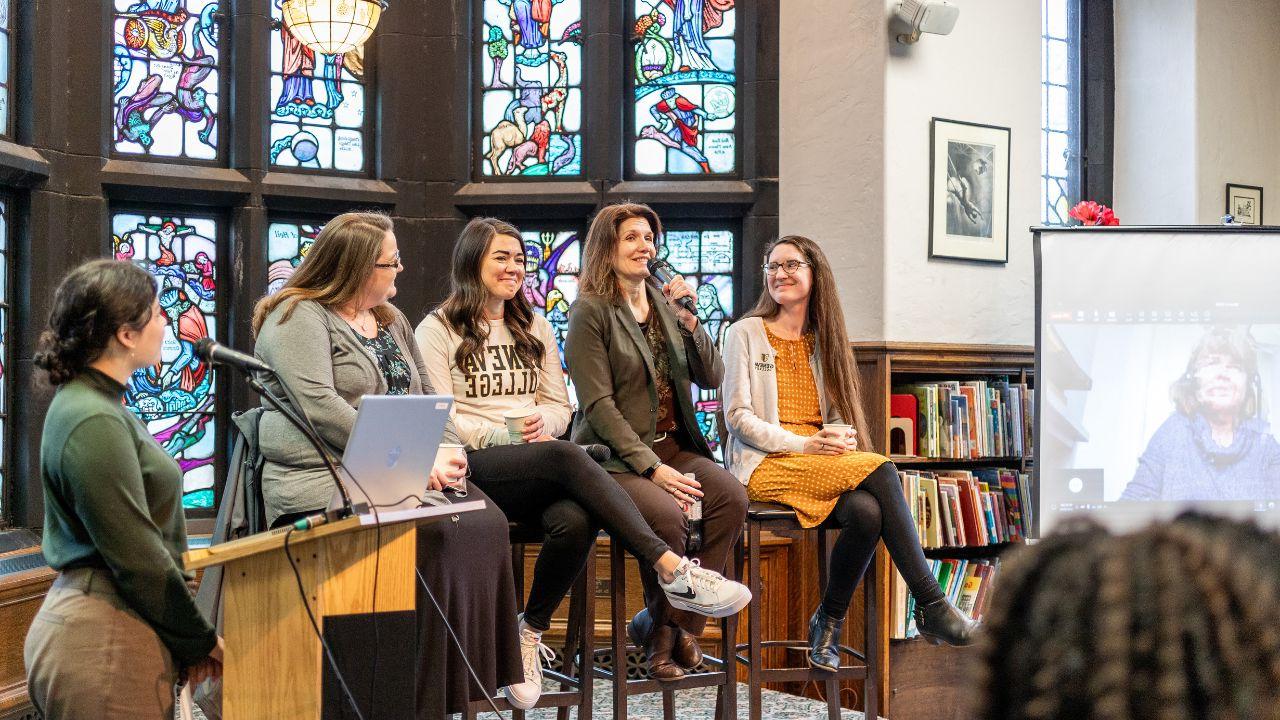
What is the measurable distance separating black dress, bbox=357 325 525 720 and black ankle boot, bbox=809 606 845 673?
1.00 m

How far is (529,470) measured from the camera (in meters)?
3.42

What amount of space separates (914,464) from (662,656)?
1754 mm

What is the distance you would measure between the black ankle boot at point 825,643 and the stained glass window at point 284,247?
2.67m

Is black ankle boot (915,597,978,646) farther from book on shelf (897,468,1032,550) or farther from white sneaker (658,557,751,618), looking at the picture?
book on shelf (897,468,1032,550)

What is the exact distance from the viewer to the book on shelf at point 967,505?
4820mm

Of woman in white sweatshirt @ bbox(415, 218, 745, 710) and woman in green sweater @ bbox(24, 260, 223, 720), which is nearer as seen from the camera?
woman in green sweater @ bbox(24, 260, 223, 720)

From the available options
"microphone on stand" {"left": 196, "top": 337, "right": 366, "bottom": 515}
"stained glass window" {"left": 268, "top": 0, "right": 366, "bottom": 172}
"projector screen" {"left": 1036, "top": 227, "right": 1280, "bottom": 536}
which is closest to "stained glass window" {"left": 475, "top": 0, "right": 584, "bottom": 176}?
"stained glass window" {"left": 268, "top": 0, "right": 366, "bottom": 172}

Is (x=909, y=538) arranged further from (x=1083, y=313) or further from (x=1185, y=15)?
(x=1185, y=15)

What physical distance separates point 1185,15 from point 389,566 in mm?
4613

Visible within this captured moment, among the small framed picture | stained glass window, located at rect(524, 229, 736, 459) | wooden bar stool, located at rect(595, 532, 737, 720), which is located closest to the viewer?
wooden bar stool, located at rect(595, 532, 737, 720)

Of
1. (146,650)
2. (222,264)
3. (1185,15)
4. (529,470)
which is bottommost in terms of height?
(146,650)

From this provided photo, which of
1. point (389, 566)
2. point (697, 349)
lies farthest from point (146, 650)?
point (697, 349)

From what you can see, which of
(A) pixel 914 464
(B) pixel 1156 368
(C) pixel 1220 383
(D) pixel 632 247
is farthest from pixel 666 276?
(C) pixel 1220 383

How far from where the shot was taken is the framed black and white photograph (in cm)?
505
